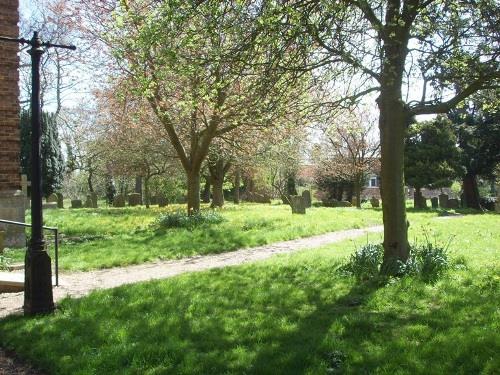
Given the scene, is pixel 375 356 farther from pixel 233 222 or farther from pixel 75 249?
pixel 233 222

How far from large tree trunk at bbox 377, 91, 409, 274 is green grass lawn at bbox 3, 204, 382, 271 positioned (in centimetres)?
531

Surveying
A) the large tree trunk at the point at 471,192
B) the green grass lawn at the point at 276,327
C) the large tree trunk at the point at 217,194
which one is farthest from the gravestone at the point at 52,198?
the green grass lawn at the point at 276,327

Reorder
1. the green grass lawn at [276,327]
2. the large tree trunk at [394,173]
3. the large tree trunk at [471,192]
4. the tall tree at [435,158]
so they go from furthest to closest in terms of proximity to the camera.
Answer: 1. the large tree trunk at [471,192]
2. the tall tree at [435,158]
3. the large tree trunk at [394,173]
4. the green grass lawn at [276,327]

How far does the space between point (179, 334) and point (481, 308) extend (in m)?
3.74

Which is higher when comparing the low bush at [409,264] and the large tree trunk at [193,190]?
the large tree trunk at [193,190]

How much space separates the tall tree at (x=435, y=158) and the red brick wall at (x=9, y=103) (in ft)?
73.6

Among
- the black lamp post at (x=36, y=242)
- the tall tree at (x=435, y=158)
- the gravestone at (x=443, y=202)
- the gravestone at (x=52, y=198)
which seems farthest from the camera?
the gravestone at (x=52, y=198)

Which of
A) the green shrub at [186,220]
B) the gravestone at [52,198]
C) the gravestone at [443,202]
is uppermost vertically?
the gravestone at [52,198]

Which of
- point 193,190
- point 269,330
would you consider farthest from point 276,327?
point 193,190

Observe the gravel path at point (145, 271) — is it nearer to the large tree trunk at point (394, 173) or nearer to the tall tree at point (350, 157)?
the large tree trunk at point (394, 173)

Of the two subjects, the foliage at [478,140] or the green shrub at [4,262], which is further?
the foliage at [478,140]

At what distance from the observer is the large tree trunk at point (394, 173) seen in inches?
320

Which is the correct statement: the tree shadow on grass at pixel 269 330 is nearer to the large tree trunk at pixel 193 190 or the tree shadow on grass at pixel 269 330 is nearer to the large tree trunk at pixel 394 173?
the large tree trunk at pixel 394 173

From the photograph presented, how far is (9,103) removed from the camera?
508 inches
